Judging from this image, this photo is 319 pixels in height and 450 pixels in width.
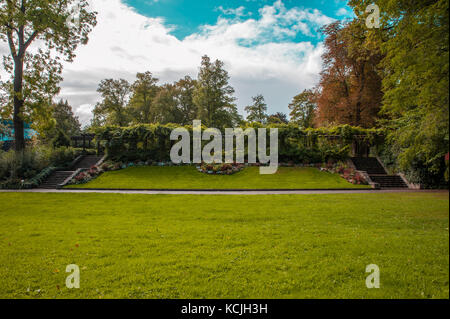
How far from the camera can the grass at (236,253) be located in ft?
9.64

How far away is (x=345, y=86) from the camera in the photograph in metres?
26.3

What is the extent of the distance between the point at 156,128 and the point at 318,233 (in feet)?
65.1

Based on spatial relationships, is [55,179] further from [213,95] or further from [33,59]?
[213,95]

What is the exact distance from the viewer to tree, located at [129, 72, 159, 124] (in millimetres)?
44312

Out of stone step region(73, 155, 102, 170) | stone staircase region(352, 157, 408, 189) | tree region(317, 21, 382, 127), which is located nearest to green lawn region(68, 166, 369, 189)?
stone staircase region(352, 157, 408, 189)

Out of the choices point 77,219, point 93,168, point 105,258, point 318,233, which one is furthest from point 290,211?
point 93,168

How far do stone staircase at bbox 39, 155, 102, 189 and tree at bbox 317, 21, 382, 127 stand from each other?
23162mm

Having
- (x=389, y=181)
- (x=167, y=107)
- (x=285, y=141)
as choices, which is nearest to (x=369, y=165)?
(x=389, y=181)

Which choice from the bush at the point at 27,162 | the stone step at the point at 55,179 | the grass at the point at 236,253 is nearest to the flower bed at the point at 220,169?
the stone step at the point at 55,179

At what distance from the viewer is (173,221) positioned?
7.26 m

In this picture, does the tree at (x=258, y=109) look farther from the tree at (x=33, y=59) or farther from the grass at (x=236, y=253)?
the grass at (x=236, y=253)

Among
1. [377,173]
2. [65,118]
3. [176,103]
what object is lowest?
[377,173]

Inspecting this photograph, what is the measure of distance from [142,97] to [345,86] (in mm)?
32891

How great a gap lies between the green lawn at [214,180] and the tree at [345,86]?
897 cm
